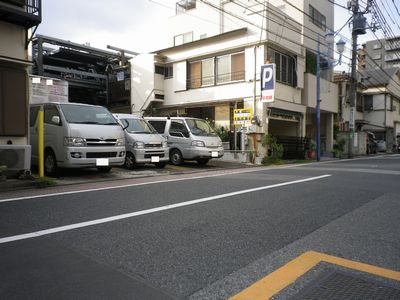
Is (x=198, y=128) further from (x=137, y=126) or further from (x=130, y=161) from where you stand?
(x=130, y=161)

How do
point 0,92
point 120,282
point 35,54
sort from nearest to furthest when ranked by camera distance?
point 120,282, point 0,92, point 35,54

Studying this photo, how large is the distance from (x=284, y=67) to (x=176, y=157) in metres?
9.86

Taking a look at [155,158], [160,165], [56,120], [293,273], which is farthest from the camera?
[160,165]

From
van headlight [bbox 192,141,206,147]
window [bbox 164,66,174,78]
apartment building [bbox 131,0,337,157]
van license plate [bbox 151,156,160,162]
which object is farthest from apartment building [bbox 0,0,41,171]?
window [bbox 164,66,174,78]

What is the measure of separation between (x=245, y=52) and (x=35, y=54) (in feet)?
40.5

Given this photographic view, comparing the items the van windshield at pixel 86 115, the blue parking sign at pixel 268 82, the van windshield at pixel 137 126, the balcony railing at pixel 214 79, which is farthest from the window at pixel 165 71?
the van windshield at pixel 86 115

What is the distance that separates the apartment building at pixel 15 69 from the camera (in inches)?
366

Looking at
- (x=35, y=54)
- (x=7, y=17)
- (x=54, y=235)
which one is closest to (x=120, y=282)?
(x=54, y=235)

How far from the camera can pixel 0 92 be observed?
30.5 ft

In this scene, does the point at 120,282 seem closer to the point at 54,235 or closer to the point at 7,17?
the point at 54,235

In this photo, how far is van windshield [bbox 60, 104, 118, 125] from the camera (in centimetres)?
1027

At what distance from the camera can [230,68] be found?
65.5 feet

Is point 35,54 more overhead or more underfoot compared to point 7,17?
more overhead

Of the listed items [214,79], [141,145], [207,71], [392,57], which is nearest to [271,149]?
[214,79]
